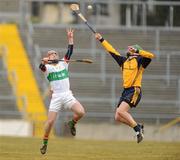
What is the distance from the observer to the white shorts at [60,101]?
60.2 feet

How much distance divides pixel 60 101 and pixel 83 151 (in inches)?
72.3

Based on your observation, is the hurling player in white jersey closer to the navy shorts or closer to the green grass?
the green grass

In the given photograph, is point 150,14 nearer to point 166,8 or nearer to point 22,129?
point 166,8

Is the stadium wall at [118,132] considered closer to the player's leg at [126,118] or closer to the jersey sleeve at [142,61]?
the jersey sleeve at [142,61]

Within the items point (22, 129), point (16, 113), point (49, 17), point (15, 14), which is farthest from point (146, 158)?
point (49, 17)

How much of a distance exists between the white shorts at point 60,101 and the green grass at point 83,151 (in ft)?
3.24

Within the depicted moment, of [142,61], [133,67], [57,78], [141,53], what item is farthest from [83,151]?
[141,53]

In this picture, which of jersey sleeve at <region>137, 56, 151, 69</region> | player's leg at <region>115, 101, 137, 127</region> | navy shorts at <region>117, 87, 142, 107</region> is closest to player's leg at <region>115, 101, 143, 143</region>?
player's leg at <region>115, 101, 137, 127</region>

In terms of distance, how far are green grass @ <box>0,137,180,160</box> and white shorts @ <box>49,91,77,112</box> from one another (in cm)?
99

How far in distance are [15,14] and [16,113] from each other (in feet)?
36.8

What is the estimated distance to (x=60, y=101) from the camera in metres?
18.4

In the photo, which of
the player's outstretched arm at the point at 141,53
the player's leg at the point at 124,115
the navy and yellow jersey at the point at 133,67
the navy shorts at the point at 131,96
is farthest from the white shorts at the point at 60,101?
the player's outstretched arm at the point at 141,53

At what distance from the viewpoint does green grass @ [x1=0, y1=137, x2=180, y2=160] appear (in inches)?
698

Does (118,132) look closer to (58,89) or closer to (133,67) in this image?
(133,67)
